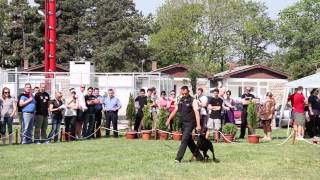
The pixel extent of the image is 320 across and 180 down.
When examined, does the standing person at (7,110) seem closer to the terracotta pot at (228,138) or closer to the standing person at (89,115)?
the standing person at (89,115)

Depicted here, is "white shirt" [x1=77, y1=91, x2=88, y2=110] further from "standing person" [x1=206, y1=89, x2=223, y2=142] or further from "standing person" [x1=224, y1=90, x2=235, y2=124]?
"standing person" [x1=224, y1=90, x2=235, y2=124]

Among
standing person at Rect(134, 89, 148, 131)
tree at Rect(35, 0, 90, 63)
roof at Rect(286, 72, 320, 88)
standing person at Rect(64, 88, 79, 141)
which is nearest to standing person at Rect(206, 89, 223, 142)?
standing person at Rect(134, 89, 148, 131)

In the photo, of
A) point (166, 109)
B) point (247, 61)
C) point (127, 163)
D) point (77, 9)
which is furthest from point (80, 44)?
point (127, 163)

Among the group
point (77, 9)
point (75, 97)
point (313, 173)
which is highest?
point (77, 9)

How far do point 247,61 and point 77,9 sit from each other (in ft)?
78.7

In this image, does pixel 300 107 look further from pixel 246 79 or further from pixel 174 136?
pixel 246 79

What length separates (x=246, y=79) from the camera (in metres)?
56.4

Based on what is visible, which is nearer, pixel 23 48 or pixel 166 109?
pixel 166 109

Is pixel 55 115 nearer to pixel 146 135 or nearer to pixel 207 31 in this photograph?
pixel 146 135

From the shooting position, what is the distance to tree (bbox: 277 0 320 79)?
212 feet

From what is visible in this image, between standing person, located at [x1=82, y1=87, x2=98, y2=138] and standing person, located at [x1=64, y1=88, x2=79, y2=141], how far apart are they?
2.24ft

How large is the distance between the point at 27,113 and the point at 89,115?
9.10ft

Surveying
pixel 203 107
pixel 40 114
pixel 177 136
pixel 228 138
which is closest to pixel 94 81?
pixel 177 136

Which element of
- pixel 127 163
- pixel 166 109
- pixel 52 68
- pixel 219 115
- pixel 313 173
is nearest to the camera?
pixel 313 173
